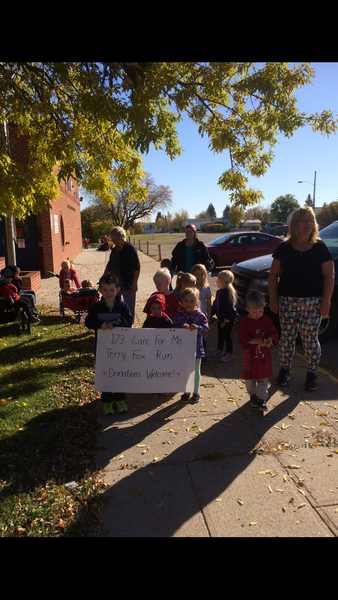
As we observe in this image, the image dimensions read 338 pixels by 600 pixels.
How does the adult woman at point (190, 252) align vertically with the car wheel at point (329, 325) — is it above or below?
above

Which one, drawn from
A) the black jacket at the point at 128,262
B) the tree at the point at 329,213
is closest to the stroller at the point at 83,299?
the black jacket at the point at 128,262

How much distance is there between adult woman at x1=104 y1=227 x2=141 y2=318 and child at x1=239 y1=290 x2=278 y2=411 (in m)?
2.23

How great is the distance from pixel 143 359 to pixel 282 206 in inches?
3907

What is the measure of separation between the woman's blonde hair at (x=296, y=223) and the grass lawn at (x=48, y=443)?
293 cm

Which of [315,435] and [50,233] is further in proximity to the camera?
[50,233]

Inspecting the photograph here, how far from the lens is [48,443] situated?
355 centimetres

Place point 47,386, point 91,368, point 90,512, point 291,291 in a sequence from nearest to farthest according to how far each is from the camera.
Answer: point 90,512
point 291,291
point 47,386
point 91,368

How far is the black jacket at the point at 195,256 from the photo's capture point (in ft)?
20.6

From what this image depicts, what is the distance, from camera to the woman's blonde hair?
13.7 ft

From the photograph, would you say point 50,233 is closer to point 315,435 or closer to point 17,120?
point 17,120

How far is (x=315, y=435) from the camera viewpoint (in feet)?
12.0

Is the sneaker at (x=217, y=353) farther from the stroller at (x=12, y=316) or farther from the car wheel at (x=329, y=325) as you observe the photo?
the stroller at (x=12, y=316)

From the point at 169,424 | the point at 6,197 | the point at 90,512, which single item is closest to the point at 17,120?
the point at 6,197

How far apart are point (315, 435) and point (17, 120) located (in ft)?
27.0
